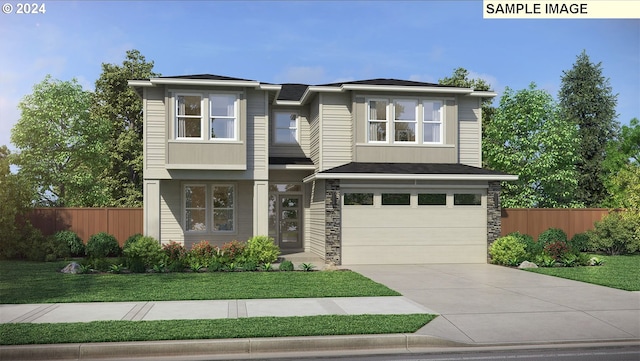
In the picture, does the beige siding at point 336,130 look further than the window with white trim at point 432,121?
No

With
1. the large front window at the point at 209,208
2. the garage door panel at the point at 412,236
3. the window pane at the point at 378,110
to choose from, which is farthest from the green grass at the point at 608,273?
the large front window at the point at 209,208

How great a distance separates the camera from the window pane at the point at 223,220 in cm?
2384

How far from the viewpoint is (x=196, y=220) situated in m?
23.8

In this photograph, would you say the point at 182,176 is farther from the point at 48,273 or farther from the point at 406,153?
the point at 406,153

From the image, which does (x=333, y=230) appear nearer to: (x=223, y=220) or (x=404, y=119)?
(x=404, y=119)

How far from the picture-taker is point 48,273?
57.3ft

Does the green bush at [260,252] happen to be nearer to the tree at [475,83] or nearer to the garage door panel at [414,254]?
the garage door panel at [414,254]

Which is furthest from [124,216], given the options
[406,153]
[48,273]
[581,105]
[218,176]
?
[581,105]

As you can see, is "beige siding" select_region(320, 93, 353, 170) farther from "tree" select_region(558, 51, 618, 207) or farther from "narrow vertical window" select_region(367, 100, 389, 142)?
"tree" select_region(558, 51, 618, 207)

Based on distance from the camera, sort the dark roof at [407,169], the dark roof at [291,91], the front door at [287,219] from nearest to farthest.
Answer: the dark roof at [407,169] → the front door at [287,219] → the dark roof at [291,91]

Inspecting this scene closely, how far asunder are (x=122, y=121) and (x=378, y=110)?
2235 cm

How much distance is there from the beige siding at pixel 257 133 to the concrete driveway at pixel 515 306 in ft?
21.1

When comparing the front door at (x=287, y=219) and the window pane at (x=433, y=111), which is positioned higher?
the window pane at (x=433, y=111)

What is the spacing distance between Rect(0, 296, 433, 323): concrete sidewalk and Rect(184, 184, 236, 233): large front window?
11804mm
